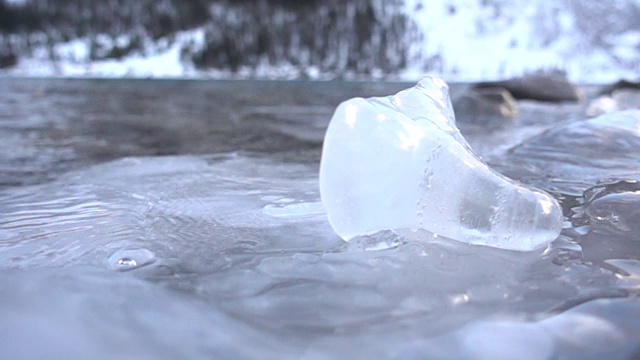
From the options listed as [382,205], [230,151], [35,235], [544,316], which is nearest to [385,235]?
[382,205]

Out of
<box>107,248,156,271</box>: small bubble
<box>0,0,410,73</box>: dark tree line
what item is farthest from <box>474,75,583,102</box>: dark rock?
<box>0,0,410,73</box>: dark tree line

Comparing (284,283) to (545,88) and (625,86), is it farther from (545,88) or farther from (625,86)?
(625,86)

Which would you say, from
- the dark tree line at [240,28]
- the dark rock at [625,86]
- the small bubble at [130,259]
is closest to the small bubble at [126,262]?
the small bubble at [130,259]

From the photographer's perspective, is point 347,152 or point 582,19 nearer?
point 347,152

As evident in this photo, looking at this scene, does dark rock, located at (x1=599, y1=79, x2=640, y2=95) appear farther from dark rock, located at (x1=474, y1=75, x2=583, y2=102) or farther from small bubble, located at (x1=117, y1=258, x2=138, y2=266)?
small bubble, located at (x1=117, y1=258, x2=138, y2=266)

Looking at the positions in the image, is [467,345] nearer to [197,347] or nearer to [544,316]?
[544,316]

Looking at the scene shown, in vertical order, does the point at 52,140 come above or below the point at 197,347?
below

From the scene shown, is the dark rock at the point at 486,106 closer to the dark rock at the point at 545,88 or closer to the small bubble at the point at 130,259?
the dark rock at the point at 545,88

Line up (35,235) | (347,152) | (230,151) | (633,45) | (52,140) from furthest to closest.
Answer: (633,45) < (52,140) < (230,151) < (35,235) < (347,152)
